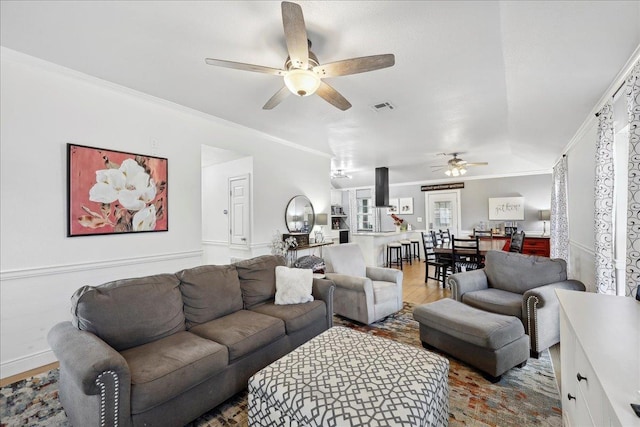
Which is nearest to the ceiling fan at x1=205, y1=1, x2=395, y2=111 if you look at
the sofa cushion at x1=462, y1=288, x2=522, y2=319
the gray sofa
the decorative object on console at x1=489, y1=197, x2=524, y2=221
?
the gray sofa

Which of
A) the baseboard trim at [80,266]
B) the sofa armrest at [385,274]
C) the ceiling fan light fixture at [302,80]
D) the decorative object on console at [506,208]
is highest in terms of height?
the ceiling fan light fixture at [302,80]

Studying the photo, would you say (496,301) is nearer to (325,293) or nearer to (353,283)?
(353,283)

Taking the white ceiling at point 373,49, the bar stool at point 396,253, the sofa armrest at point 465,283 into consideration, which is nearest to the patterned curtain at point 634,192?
the white ceiling at point 373,49

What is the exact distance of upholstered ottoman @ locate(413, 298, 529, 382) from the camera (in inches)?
86.0

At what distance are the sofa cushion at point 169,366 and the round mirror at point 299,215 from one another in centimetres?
324

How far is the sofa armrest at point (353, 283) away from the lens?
3203mm

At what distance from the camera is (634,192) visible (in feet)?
6.15

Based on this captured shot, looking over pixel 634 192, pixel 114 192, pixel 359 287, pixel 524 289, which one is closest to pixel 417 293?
pixel 524 289

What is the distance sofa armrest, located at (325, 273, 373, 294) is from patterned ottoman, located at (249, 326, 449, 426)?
1.36 m

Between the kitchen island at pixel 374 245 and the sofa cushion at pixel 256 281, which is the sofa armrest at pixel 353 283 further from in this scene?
the kitchen island at pixel 374 245

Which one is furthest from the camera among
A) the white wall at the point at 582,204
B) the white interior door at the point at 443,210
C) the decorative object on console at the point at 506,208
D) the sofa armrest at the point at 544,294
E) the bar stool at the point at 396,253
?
the white interior door at the point at 443,210

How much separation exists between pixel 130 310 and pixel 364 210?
364 inches

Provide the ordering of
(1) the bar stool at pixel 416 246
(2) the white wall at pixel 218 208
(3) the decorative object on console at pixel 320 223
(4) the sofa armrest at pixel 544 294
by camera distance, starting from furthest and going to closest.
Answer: (1) the bar stool at pixel 416 246, (3) the decorative object on console at pixel 320 223, (2) the white wall at pixel 218 208, (4) the sofa armrest at pixel 544 294

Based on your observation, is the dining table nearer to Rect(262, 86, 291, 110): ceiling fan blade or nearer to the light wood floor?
the light wood floor
